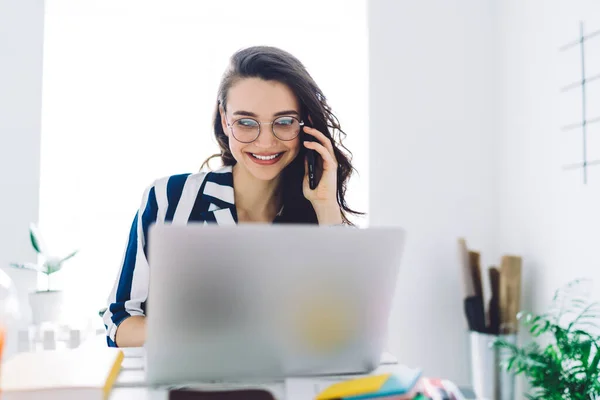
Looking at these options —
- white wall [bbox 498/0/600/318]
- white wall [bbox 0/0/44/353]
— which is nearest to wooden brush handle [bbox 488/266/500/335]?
white wall [bbox 498/0/600/318]

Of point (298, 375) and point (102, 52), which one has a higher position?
point (102, 52)

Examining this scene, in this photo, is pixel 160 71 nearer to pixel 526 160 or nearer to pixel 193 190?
pixel 193 190

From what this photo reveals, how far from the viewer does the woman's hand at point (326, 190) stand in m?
1.82

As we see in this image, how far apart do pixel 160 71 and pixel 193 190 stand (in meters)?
1.43

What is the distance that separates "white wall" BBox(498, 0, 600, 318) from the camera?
7.76 ft

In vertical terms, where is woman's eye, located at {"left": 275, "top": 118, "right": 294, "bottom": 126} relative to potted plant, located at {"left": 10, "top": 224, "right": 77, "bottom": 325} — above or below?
above

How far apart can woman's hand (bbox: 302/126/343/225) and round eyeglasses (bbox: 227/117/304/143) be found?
0.25 feet

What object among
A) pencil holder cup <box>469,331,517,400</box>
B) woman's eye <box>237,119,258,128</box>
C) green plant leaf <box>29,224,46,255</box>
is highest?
woman's eye <box>237,119,258,128</box>

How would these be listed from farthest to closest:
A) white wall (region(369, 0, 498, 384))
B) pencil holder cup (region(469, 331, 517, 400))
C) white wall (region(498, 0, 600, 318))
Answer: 1. white wall (region(369, 0, 498, 384))
2. pencil holder cup (region(469, 331, 517, 400))
3. white wall (region(498, 0, 600, 318))

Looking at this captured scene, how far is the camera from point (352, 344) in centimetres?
85

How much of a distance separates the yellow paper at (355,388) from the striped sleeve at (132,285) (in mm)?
862

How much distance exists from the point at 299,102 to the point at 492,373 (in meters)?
1.67

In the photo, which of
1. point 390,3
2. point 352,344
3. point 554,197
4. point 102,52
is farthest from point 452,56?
point 352,344

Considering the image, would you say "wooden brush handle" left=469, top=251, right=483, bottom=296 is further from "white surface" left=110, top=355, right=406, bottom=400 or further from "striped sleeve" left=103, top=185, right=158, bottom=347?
"white surface" left=110, top=355, right=406, bottom=400
